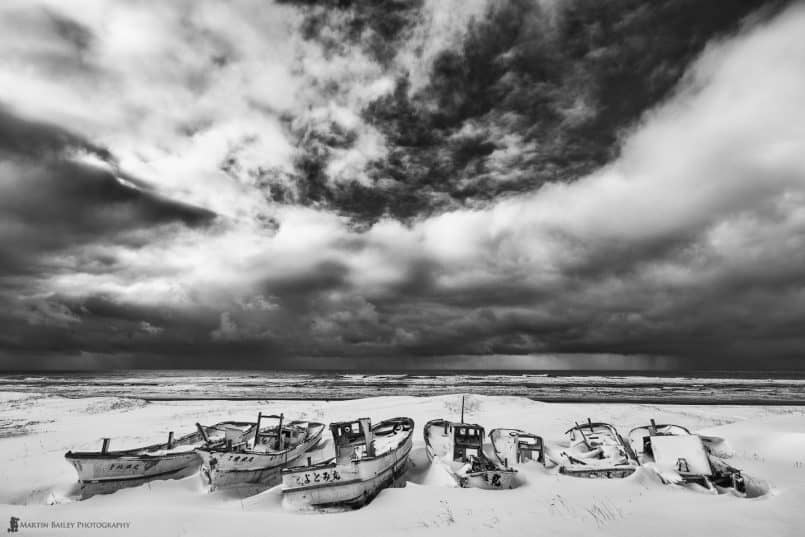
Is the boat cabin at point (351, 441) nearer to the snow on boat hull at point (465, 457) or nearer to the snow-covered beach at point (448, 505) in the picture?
the snow-covered beach at point (448, 505)

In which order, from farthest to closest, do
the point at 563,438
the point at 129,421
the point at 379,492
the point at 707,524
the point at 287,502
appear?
1. the point at 129,421
2. the point at 563,438
3. the point at 379,492
4. the point at 287,502
5. the point at 707,524

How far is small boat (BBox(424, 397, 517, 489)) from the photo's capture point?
1160 cm

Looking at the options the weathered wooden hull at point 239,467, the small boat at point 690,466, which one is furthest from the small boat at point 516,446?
the weathered wooden hull at point 239,467

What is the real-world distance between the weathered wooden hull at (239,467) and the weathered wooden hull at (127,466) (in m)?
1.69

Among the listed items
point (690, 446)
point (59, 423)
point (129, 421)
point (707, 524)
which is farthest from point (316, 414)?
point (707, 524)

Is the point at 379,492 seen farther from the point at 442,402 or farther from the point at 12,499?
the point at 442,402

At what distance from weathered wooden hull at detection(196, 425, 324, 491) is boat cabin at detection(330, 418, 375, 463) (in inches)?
75.4

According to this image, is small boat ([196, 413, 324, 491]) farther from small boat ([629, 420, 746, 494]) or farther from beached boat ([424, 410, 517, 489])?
small boat ([629, 420, 746, 494])

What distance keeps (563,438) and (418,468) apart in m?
8.60

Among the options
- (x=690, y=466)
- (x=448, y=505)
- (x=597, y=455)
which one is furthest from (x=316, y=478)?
(x=690, y=466)

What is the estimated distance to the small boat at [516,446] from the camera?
15008 millimetres

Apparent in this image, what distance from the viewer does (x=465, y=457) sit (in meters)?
14.3

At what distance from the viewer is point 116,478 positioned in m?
12.5

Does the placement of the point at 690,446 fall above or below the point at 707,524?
above
